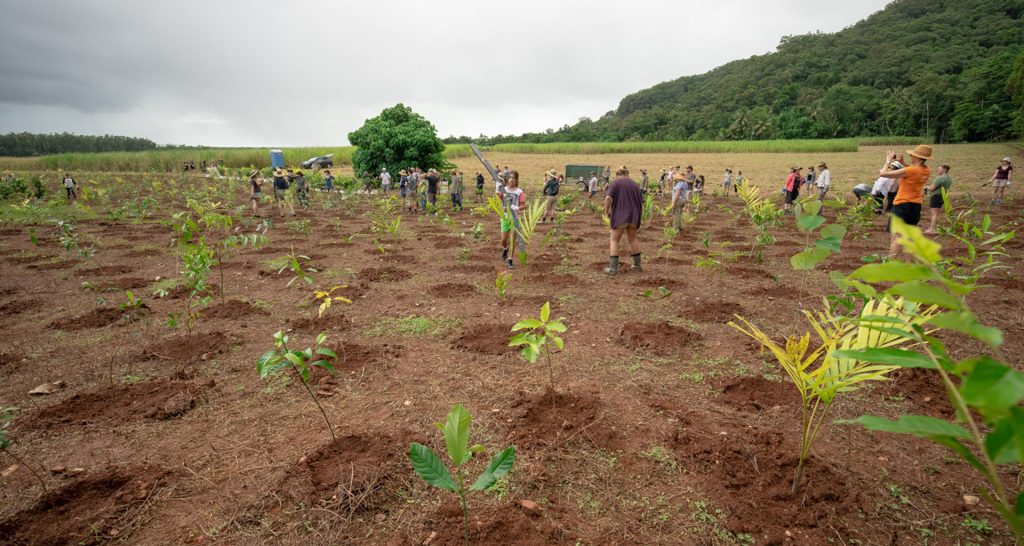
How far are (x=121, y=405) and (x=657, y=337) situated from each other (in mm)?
4456

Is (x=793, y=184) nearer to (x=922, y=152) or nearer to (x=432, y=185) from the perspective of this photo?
(x=922, y=152)

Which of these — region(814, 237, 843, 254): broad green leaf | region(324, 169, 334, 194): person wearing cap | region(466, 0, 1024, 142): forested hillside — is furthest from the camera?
region(466, 0, 1024, 142): forested hillside

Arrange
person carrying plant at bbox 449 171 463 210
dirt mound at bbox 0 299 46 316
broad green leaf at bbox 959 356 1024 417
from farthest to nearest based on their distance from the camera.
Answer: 1. person carrying plant at bbox 449 171 463 210
2. dirt mound at bbox 0 299 46 316
3. broad green leaf at bbox 959 356 1024 417

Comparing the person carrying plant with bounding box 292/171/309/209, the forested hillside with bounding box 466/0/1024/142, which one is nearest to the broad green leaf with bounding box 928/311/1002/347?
the person carrying plant with bounding box 292/171/309/209

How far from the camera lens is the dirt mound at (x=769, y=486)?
216 cm

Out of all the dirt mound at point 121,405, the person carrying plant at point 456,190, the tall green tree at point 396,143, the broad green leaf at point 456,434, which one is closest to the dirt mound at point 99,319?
the dirt mound at point 121,405

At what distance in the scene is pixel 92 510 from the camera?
2332mm

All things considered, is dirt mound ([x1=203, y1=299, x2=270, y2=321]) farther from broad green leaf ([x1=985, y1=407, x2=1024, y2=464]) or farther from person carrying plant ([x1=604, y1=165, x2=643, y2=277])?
broad green leaf ([x1=985, y1=407, x2=1024, y2=464])

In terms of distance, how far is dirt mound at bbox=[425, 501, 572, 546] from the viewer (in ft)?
6.90

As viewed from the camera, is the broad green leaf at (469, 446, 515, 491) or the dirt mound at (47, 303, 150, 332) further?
the dirt mound at (47, 303, 150, 332)

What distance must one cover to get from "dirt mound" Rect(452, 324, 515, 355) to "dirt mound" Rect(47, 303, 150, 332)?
364 cm

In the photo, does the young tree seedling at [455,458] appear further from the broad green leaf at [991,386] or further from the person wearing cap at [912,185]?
the person wearing cap at [912,185]

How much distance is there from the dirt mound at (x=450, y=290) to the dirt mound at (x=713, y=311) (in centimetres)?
276

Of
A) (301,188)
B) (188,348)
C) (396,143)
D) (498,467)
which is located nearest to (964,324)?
(498,467)
